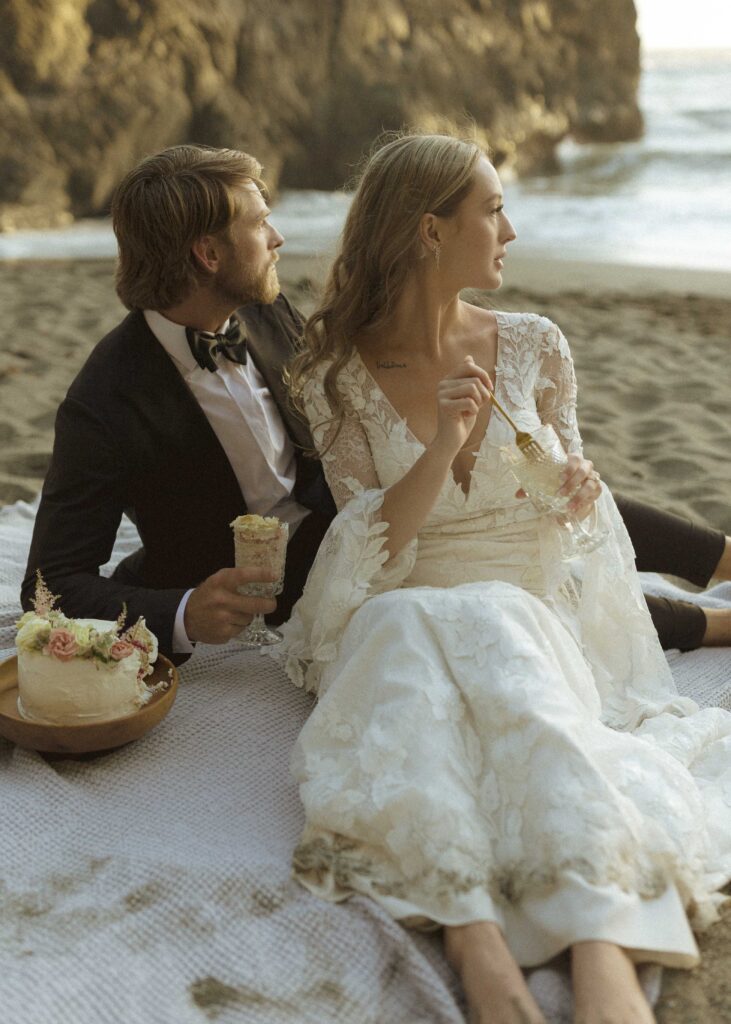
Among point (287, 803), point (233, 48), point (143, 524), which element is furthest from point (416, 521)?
point (233, 48)

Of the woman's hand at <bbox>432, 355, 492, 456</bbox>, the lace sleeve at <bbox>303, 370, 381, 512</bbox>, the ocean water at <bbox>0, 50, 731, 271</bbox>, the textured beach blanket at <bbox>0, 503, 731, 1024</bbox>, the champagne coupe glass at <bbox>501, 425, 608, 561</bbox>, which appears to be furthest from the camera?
the ocean water at <bbox>0, 50, 731, 271</bbox>

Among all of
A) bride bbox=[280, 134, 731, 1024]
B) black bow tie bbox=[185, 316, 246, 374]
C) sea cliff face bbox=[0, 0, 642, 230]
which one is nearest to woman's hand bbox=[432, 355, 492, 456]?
bride bbox=[280, 134, 731, 1024]

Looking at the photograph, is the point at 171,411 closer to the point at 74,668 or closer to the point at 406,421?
the point at 406,421

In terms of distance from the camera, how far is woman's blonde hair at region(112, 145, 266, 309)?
314 centimetres

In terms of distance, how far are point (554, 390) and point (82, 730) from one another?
5.15ft

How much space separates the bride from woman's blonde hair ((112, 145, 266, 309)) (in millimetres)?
392

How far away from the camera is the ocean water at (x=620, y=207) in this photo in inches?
493

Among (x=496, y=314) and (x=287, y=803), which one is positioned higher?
(x=496, y=314)

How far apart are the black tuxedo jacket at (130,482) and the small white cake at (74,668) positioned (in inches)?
12.9

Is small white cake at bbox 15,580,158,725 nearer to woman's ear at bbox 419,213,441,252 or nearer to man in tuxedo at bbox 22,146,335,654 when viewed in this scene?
man in tuxedo at bbox 22,146,335,654

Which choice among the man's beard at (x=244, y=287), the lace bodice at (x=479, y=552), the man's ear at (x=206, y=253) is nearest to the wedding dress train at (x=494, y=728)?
the lace bodice at (x=479, y=552)

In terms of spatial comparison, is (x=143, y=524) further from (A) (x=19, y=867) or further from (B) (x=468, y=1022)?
(B) (x=468, y=1022)

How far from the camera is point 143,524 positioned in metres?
3.38

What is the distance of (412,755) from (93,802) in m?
0.86
